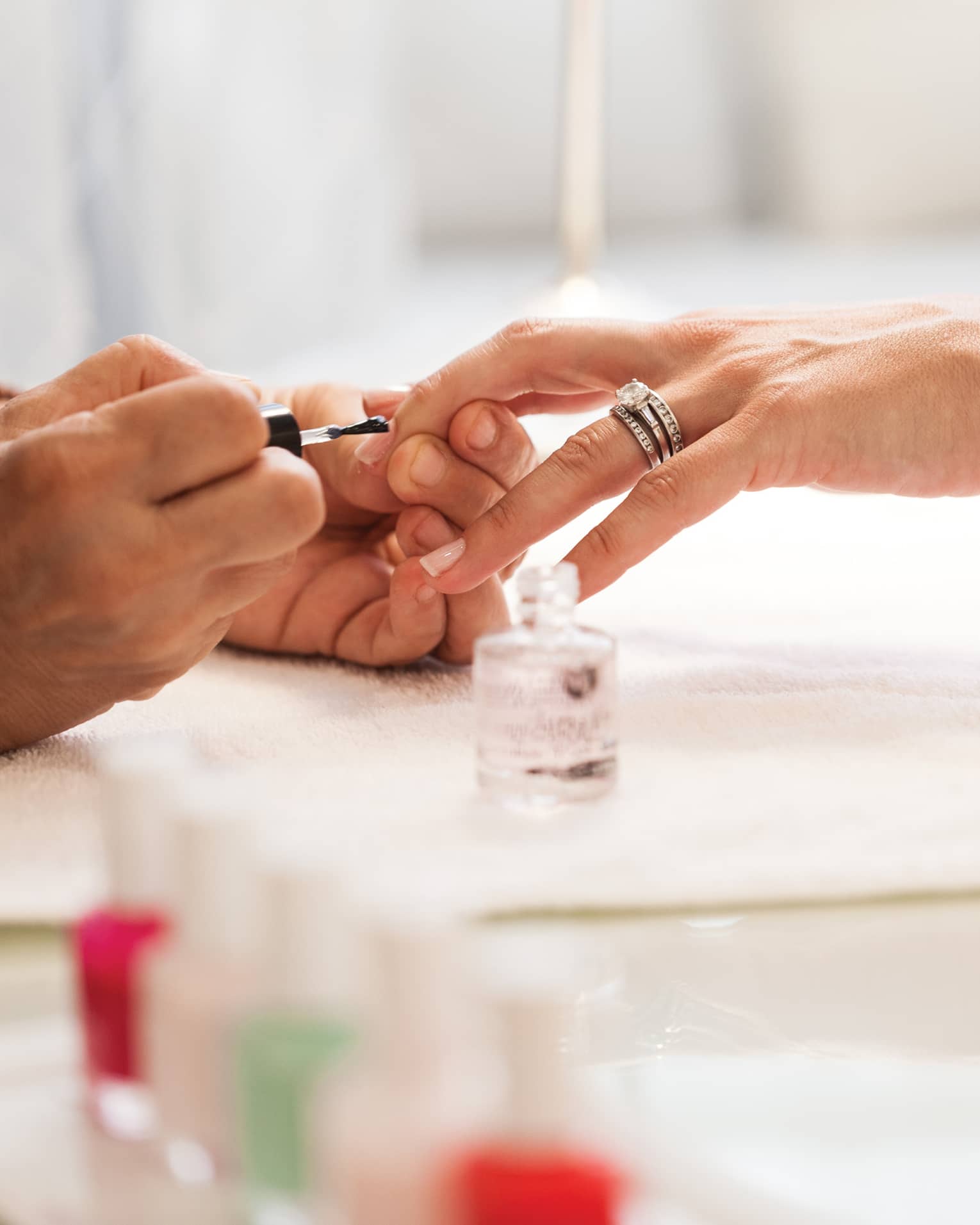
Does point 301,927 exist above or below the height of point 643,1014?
above

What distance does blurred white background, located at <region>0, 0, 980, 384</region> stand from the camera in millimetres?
2279

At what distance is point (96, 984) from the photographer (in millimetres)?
449

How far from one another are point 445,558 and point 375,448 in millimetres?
101

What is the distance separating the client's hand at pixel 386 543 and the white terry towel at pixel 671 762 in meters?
0.02

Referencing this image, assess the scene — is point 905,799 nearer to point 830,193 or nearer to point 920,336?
point 920,336

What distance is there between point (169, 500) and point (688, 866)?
274mm

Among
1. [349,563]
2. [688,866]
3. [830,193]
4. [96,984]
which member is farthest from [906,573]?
[830,193]

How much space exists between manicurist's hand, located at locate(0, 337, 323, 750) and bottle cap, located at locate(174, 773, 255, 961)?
24 cm

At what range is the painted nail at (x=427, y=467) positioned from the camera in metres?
0.94

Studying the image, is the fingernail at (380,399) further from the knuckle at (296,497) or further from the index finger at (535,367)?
the knuckle at (296,497)

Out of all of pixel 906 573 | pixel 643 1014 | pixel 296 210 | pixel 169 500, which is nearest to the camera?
pixel 643 1014

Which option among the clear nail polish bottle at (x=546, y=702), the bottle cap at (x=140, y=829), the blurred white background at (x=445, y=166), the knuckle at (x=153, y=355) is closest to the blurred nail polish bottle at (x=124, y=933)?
the bottle cap at (x=140, y=829)

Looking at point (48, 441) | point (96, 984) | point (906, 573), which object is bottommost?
point (906, 573)

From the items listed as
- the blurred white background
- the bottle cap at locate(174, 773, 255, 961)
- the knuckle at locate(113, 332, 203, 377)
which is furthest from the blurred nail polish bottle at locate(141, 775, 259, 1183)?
the blurred white background
